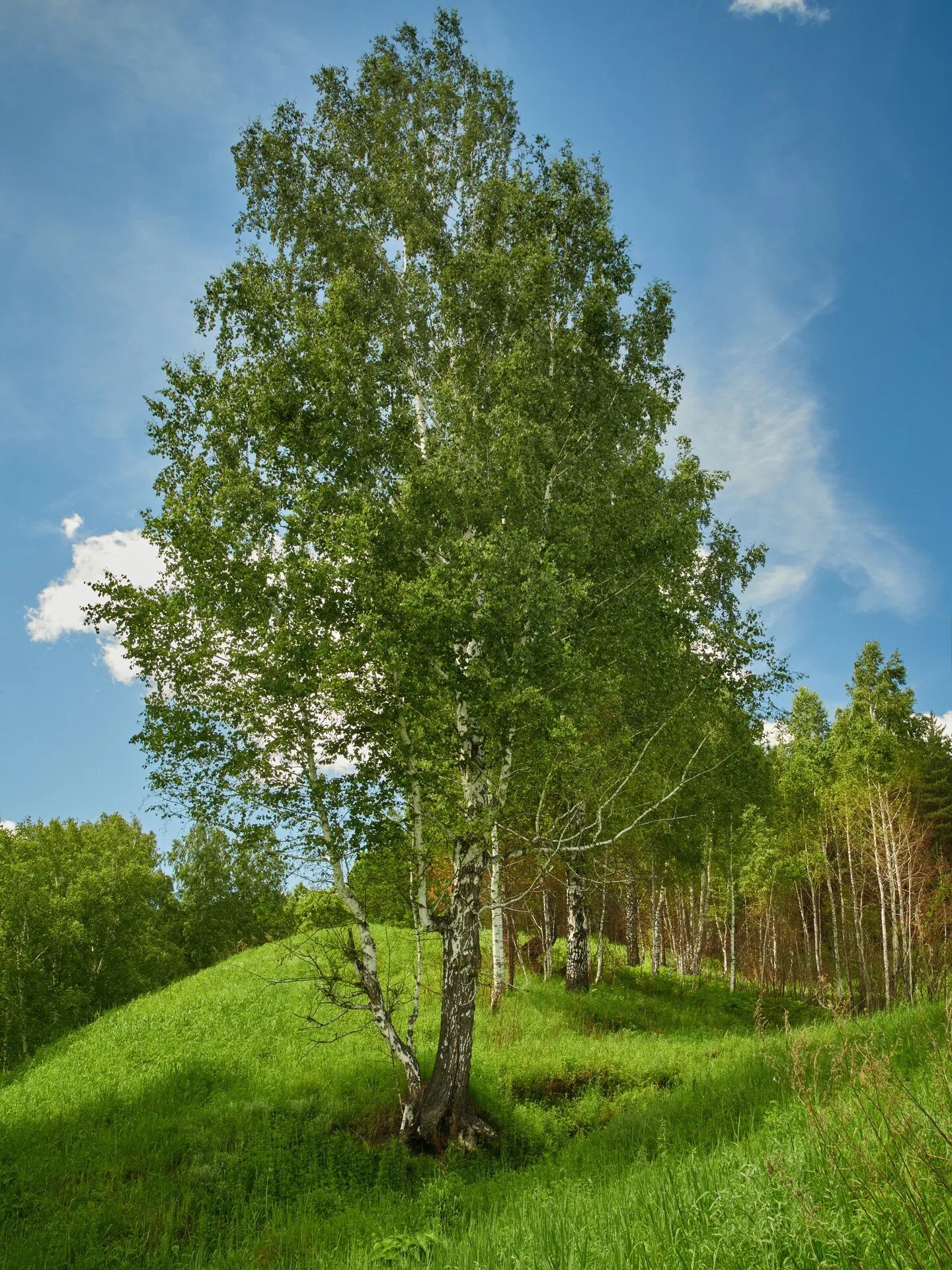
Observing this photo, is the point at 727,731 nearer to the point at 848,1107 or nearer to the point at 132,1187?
the point at 132,1187

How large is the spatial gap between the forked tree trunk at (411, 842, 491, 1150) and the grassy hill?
50 cm

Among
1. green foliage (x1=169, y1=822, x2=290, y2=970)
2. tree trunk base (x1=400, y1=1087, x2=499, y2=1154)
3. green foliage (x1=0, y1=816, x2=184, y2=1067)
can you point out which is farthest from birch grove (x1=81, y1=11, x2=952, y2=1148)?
green foliage (x1=169, y1=822, x2=290, y2=970)

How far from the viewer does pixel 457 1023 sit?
1252 cm

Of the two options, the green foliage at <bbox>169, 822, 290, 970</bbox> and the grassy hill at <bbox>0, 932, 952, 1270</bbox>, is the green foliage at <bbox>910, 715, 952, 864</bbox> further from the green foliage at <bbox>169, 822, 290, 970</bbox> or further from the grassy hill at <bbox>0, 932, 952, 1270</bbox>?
the green foliage at <bbox>169, 822, 290, 970</bbox>

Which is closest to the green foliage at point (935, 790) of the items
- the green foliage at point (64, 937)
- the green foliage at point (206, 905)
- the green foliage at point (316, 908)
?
the green foliage at point (316, 908)

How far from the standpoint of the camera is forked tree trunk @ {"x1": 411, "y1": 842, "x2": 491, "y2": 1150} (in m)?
12.1

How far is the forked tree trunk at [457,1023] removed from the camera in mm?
Result: 12125

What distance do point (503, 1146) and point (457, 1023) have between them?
1.96 m

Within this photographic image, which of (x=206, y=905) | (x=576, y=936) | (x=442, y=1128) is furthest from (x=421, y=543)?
(x=206, y=905)

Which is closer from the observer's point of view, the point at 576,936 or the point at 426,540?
the point at 426,540

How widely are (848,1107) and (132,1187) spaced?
456 inches

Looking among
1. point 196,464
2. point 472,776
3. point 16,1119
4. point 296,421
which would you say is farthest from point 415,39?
point 16,1119

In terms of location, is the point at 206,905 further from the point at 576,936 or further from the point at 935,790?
the point at 935,790

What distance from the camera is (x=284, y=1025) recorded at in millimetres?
17781
